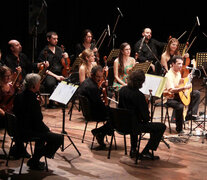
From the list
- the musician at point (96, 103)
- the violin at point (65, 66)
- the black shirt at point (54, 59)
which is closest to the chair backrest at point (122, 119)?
the musician at point (96, 103)

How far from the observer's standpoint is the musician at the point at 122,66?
248 inches

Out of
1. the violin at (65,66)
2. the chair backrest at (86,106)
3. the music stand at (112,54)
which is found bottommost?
the chair backrest at (86,106)

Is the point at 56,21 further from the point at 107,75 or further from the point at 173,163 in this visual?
the point at 173,163

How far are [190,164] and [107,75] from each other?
2.69m

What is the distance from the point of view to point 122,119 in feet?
13.6

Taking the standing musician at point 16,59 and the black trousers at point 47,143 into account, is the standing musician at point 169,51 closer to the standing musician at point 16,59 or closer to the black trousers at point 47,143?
the standing musician at point 16,59

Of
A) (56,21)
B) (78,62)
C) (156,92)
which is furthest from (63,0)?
(156,92)

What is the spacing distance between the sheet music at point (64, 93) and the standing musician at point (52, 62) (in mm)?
2605

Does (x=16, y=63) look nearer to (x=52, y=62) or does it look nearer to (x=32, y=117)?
(x=52, y=62)

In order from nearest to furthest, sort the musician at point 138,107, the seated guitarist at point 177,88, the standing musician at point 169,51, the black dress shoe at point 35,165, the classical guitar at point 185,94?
the black dress shoe at point 35,165, the musician at point 138,107, the seated guitarist at point 177,88, the classical guitar at point 185,94, the standing musician at point 169,51

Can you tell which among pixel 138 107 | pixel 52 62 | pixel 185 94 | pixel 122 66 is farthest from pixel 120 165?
pixel 52 62

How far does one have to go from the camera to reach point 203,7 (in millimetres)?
10109

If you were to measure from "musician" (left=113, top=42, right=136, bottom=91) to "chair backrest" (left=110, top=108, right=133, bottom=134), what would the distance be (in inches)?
82.3

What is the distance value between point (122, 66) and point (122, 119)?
2.32 metres
